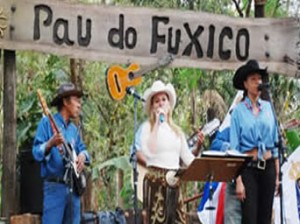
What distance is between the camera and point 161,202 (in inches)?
220

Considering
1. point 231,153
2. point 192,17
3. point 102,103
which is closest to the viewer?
point 231,153

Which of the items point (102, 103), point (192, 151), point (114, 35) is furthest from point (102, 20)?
point (102, 103)

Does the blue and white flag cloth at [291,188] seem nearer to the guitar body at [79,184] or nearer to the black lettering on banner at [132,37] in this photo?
the black lettering on banner at [132,37]

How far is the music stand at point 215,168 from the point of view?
4.88m

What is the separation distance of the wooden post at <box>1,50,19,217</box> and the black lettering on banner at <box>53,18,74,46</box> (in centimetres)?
34

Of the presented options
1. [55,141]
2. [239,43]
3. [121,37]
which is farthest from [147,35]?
[55,141]

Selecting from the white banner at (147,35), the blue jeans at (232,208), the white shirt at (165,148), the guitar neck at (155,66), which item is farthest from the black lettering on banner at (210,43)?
the blue jeans at (232,208)

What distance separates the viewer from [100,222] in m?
5.92

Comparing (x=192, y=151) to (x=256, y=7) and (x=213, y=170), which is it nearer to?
(x=213, y=170)

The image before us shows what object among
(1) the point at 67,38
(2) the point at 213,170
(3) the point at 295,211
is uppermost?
(1) the point at 67,38

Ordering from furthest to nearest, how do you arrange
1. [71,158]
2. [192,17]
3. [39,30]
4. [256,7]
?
[256,7] → [192,17] → [39,30] → [71,158]

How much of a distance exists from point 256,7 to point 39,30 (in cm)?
206

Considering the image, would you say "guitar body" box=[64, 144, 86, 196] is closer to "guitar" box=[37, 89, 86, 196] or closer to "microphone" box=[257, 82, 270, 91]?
"guitar" box=[37, 89, 86, 196]

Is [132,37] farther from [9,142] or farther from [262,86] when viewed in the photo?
[262,86]
